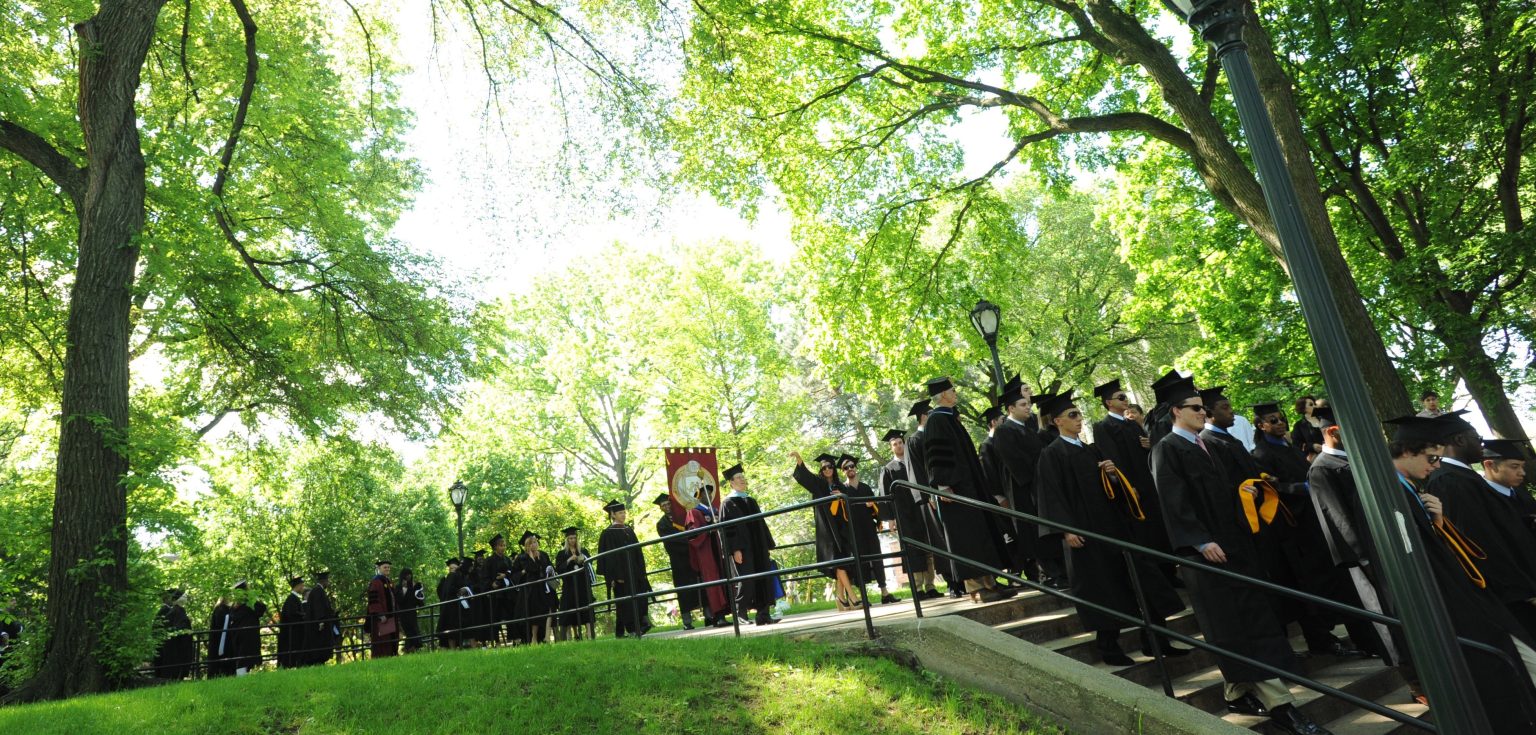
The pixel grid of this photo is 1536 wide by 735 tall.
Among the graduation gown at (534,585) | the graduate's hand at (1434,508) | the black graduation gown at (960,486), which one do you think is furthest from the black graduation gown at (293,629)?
the graduate's hand at (1434,508)

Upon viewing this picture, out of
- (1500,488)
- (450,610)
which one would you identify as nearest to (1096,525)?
(1500,488)

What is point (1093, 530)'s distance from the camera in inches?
287

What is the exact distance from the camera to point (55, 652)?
8453 mm

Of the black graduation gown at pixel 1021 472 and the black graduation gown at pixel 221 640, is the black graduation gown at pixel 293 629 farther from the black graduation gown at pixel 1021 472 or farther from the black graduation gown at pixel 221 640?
the black graduation gown at pixel 1021 472

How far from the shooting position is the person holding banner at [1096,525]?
22.3 feet

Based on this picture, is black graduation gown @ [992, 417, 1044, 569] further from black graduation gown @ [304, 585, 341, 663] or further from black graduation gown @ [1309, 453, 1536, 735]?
black graduation gown @ [304, 585, 341, 663]

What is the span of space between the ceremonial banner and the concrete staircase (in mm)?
8467

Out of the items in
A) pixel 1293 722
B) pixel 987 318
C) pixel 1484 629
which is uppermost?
pixel 987 318

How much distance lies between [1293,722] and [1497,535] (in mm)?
1941

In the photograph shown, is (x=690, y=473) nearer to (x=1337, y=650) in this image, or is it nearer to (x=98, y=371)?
(x=98, y=371)

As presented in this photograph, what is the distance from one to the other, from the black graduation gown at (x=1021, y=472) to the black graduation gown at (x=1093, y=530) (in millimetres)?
730

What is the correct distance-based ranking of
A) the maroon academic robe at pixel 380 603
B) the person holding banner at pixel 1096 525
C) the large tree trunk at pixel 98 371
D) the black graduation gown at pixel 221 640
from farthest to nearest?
the maroon academic robe at pixel 380 603, the black graduation gown at pixel 221 640, the large tree trunk at pixel 98 371, the person holding banner at pixel 1096 525

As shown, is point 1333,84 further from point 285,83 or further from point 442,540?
point 442,540

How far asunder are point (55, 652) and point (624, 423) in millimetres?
28219
